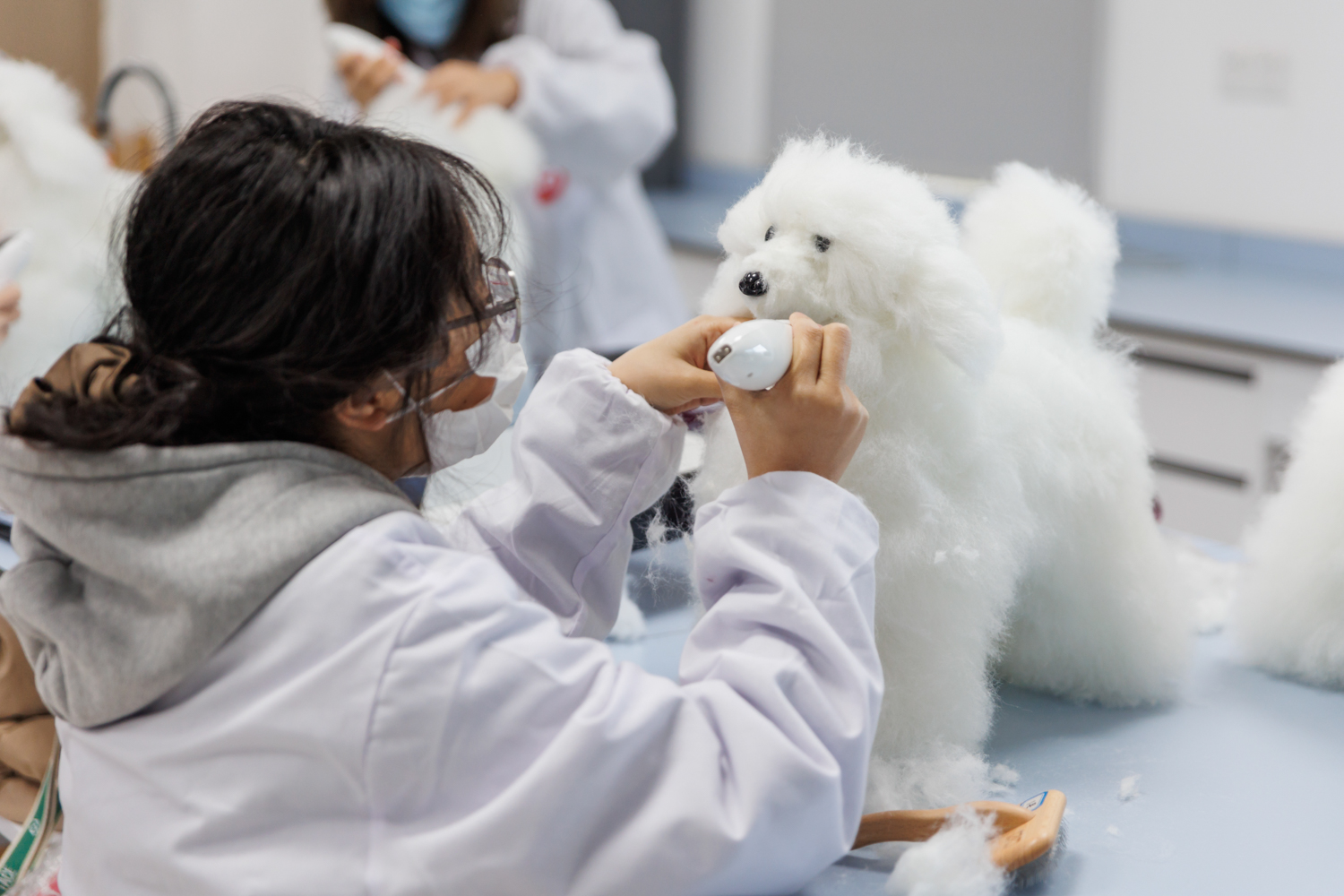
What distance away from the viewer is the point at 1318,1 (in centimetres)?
208

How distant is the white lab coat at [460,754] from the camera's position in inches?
19.5

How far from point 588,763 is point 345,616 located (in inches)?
4.7

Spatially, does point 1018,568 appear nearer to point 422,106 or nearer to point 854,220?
point 854,220

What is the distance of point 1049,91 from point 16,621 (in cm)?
238

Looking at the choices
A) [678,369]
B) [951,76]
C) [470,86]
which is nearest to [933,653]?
[678,369]

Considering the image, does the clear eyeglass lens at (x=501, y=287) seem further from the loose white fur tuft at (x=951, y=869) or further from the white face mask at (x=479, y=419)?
the loose white fur tuft at (x=951, y=869)

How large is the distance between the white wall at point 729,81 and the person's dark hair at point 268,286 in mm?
2627

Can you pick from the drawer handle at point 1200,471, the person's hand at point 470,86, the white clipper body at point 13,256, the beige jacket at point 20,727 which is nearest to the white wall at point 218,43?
the person's hand at point 470,86

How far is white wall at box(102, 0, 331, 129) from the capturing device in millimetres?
2971

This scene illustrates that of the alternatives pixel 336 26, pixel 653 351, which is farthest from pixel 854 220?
pixel 336 26

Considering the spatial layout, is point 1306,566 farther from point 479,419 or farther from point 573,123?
point 573,123

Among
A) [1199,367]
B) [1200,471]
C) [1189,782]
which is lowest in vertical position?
[1200,471]

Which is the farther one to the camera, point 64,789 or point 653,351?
point 653,351

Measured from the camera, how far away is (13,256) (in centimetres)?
108
